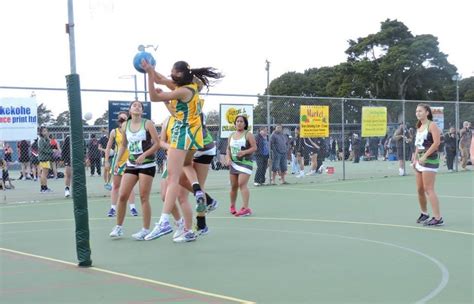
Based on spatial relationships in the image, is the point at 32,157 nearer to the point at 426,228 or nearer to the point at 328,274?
the point at 426,228

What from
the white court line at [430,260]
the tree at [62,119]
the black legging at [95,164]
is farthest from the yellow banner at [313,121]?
the white court line at [430,260]

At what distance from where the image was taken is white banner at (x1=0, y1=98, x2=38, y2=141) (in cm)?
1527

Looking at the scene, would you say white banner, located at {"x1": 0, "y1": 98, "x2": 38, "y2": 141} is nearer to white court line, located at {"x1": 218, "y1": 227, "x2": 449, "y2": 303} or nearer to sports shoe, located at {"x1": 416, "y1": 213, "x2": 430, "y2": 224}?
white court line, located at {"x1": 218, "y1": 227, "x2": 449, "y2": 303}

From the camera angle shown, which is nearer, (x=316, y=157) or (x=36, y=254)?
(x=36, y=254)

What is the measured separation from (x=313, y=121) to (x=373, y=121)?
8.81 feet

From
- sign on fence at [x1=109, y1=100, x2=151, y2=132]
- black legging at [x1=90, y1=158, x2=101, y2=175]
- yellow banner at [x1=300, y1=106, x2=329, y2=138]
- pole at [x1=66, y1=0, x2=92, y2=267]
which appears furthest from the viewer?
black legging at [x1=90, y1=158, x2=101, y2=175]

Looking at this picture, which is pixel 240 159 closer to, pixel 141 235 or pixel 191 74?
pixel 141 235

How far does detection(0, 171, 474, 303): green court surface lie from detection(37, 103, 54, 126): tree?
18.5 feet

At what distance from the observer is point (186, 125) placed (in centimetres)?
830

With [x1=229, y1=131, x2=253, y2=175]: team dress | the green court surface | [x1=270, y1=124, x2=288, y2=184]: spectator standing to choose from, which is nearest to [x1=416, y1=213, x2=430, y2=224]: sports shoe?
the green court surface

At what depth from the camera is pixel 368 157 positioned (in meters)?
35.8

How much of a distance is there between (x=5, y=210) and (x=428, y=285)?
35.0 ft

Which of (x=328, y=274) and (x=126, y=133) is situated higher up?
(x=126, y=133)

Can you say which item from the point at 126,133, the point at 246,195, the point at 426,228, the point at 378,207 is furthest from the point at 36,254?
the point at 378,207
